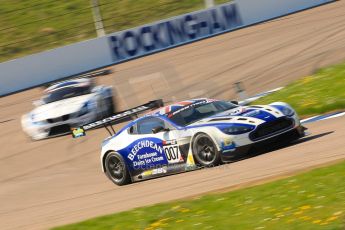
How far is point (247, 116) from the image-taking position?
12078 mm

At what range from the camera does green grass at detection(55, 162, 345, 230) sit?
7336mm

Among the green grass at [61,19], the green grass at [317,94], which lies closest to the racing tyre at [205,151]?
the green grass at [317,94]

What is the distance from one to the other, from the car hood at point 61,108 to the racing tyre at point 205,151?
8.48m

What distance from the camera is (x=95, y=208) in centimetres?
→ 1158

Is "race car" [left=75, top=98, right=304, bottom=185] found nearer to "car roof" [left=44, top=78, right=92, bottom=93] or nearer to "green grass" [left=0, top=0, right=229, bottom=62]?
"car roof" [left=44, top=78, right=92, bottom=93]

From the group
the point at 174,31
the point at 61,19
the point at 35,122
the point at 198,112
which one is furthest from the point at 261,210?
the point at 61,19

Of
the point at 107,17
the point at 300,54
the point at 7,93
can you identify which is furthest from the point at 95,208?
the point at 107,17

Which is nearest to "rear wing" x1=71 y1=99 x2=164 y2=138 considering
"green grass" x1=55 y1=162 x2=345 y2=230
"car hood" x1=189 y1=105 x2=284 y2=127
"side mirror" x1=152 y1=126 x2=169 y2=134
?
"side mirror" x1=152 y1=126 x2=169 y2=134

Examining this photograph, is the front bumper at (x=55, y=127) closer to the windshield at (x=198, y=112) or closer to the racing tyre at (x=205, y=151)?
the windshield at (x=198, y=112)

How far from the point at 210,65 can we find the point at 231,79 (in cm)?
297

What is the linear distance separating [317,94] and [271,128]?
5.02 metres

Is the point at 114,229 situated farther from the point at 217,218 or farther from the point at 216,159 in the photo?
the point at 216,159

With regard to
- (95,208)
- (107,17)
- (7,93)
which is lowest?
(95,208)

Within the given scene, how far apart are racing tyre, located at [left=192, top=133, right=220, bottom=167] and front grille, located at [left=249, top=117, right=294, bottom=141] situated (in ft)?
2.07
